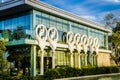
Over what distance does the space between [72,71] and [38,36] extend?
5.81 meters

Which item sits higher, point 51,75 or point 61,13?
point 61,13

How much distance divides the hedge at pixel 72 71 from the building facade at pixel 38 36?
→ 6.15ft

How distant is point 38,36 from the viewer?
2695cm

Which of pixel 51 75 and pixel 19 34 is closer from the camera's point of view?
pixel 51 75

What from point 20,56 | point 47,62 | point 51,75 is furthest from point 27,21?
point 51,75

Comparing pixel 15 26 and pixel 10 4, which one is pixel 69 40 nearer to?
pixel 15 26

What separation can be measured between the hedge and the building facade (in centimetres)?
187

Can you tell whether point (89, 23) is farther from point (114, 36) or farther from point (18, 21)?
point (18, 21)

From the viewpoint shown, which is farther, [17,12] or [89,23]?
[89,23]

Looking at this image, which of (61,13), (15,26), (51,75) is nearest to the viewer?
(51,75)

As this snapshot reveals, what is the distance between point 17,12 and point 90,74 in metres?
12.1

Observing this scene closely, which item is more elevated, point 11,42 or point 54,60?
point 11,42

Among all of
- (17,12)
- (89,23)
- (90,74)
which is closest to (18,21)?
(17,12)

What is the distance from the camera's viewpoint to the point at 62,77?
27.1 metres
